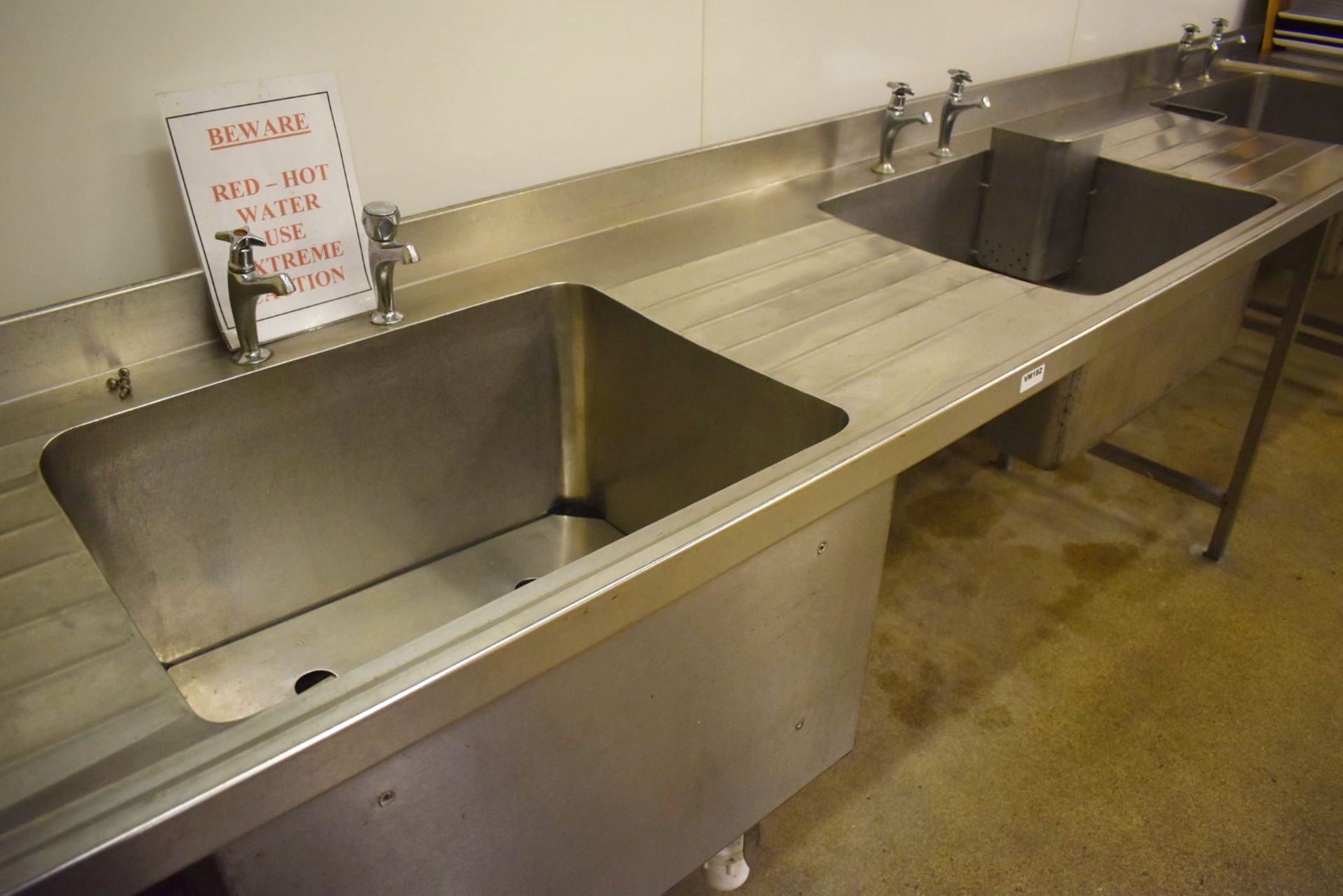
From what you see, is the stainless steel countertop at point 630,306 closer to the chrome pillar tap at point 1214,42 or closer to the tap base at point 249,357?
the tap base at point 249,357

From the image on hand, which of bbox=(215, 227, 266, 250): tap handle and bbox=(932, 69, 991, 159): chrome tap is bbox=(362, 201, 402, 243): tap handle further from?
bbox=(932, 69, 991, 159): chrome tap

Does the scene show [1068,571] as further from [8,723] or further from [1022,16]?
[8,723]

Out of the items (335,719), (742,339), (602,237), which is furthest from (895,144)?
(335,719)

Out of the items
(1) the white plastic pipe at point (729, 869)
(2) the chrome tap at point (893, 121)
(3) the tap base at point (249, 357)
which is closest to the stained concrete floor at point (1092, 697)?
(1) the white plastic pipe at point (729, 869)

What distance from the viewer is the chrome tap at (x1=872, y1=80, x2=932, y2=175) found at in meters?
1.59

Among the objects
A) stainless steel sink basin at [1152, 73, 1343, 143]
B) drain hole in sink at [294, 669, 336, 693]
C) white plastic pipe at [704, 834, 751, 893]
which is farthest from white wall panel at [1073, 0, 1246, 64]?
drain hole in sink at [294, 669, 336, 693]

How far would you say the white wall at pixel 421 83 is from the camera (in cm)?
96

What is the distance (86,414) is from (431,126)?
1.73 ft

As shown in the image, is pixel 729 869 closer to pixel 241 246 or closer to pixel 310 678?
pixel 310 678

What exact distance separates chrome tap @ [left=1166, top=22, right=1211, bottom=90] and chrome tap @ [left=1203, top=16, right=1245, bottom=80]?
0.03 ft

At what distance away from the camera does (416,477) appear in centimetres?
119

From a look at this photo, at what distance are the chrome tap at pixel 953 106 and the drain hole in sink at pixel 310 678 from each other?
4.26ft

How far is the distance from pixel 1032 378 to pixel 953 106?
0.78 metres

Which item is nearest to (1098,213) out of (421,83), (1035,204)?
(1035,204)
